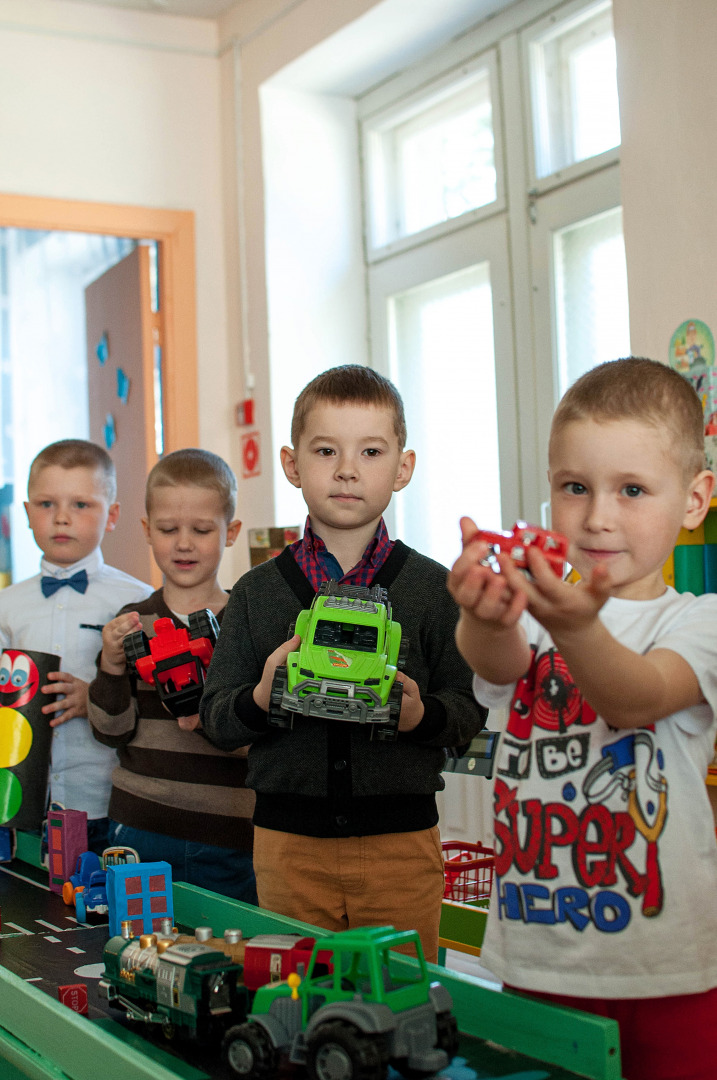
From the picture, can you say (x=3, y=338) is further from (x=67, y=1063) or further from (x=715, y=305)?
(x=67, y=1063)

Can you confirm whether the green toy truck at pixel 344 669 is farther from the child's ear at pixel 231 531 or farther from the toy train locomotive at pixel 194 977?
the child's ear at pixel 231 531

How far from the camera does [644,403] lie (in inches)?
42.5

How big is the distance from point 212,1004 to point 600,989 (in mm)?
348

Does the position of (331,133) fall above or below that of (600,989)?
above

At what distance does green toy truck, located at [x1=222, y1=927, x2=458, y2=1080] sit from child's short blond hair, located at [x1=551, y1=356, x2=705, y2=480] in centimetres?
53

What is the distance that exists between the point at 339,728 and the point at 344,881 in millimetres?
194

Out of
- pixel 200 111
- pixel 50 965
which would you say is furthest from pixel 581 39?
pixel 50 965

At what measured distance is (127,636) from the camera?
5.66ft

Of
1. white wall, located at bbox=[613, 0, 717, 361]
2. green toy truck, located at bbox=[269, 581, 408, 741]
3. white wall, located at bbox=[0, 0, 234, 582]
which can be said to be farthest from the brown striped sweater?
white wall, located at bbox=[0, 0, 234, 582]

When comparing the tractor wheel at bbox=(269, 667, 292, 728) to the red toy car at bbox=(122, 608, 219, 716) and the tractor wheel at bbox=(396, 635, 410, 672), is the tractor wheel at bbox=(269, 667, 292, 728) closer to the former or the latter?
the tractor wheel at bbox=(396, 635, 410, 672)

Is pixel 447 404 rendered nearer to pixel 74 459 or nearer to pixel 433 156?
pixel 433 156

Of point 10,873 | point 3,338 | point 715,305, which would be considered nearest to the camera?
point 10,873

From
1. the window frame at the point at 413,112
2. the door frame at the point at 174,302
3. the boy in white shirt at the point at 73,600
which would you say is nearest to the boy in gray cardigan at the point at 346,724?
the boy in white shirt at the point at 73,600

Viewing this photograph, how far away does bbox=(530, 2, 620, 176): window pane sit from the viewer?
3217 millimetres
